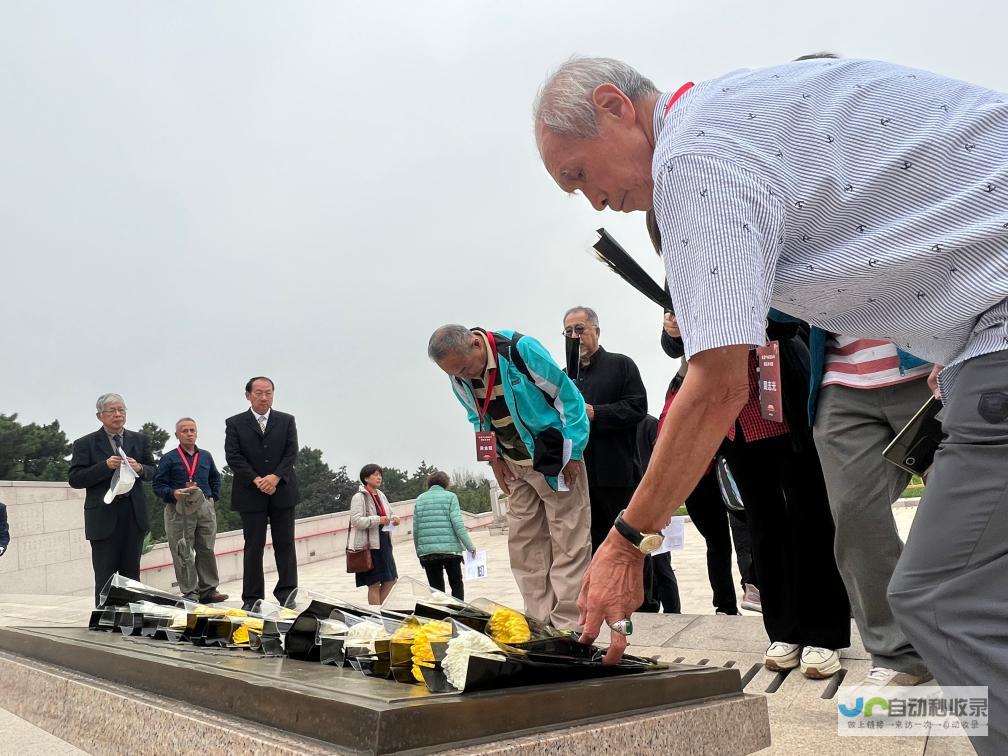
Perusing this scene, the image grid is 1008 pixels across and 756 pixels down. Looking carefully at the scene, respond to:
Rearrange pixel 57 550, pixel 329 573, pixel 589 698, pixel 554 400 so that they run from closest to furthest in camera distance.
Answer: pixel 589 698 < pixel 554 400 < pixel 57 550 < pixel 329 573

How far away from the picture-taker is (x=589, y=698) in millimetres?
1865

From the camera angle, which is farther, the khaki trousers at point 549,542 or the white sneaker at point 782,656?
the khaki trousers at point 549,542

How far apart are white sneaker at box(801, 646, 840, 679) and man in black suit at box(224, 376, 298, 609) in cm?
460

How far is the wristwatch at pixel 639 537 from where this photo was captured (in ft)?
5.56

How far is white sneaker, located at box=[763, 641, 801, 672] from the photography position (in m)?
3.31

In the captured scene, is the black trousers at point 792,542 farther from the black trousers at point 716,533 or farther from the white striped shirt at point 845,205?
the white striped shirt at point 845,205

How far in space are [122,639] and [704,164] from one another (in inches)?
99.9

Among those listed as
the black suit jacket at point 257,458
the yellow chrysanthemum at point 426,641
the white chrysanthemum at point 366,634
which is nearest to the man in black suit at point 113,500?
the black suit jacket at point 257,458

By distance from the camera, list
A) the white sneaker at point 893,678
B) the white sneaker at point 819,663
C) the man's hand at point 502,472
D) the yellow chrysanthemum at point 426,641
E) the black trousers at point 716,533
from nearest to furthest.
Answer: the yellow chrysanthemum at point 426,641 < the white sneaker at point 893,678 < the white sneaker at point 819,663 < the man's hand at point 502,472 < the black trousers at point 716,533

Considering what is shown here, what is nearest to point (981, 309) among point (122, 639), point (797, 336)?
point (797, 336)

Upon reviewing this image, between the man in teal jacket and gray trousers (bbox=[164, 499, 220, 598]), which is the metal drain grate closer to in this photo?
the man in teal jacket

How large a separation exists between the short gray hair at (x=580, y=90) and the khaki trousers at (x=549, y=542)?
3297 millimetres

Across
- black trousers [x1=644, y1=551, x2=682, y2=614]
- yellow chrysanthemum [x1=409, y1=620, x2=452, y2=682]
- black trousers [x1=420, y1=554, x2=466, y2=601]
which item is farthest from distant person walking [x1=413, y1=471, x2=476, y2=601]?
yellow chrysanthemum [x1=409, y1=620, x2=452, y2=682]

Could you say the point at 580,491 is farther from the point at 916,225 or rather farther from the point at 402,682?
the point at 916,225
